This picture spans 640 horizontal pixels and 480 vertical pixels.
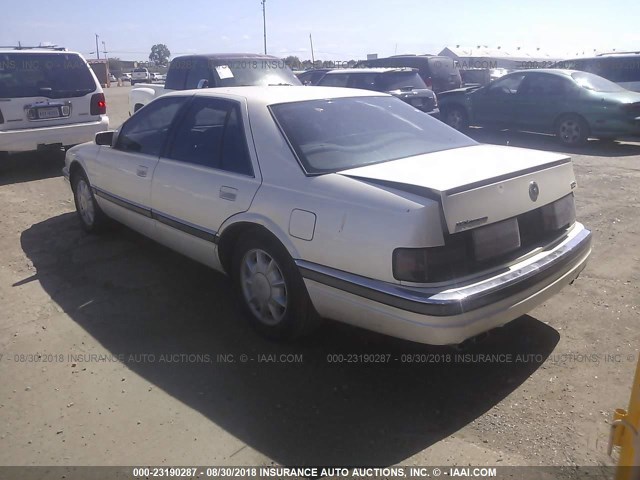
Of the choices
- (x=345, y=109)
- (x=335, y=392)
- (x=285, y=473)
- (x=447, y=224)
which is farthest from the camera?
(x=345, y=109)

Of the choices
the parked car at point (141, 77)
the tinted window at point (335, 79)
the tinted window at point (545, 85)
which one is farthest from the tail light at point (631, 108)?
the parked car at point (141, 77)

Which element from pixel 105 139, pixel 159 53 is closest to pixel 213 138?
pixel 105 139

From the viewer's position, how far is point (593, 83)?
11023mm

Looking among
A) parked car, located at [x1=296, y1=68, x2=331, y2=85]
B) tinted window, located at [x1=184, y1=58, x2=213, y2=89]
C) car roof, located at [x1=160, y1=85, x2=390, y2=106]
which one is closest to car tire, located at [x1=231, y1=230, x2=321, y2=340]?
car roof, located at [x1=160, y1=85, x2=390, y2=106]

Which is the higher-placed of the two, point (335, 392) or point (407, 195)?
point (407, 195)

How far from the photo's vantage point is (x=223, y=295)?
4410 millimetres

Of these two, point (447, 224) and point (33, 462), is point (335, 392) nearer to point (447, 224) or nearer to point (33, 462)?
point (447, 224)

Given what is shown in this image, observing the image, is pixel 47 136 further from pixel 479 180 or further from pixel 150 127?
pixel 479 180

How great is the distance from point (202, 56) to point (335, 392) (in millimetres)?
7918

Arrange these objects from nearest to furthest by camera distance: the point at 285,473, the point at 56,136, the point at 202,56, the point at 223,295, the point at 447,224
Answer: the point at 285,473 → the point at 447,224 → the point at 223,295 → the point at 56,136 → the point at 202,56

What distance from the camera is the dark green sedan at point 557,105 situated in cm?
1030

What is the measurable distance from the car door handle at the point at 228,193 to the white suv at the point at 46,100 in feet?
19.3

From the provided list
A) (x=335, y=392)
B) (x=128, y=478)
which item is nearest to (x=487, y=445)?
(x=335, y=392)

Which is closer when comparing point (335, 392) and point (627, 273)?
point (335, 392)
